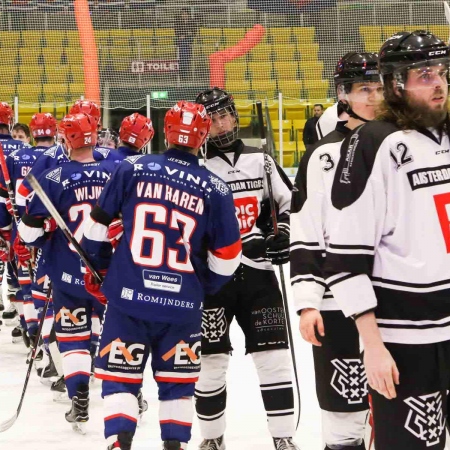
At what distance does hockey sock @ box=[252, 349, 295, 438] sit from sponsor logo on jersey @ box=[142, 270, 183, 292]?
24.2 inches

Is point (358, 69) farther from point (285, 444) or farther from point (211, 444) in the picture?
point (211, 444)

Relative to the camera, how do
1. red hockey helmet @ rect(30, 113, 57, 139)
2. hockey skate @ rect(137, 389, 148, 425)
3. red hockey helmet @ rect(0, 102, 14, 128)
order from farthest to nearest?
red hockey helmet @ rect(0, 102, 14, 128) < red hockey helmet @ rect(30, 113, 57, 139) < hockey skate @ rect(137, 389, 148, 425)

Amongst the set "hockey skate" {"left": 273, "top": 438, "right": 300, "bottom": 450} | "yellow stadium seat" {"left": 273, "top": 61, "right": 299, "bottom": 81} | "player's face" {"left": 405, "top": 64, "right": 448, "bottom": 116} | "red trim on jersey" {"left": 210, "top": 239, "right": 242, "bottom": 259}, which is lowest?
"hockey skate" {"left": 273, "top": 438, "right": 300, "bottom": 450}

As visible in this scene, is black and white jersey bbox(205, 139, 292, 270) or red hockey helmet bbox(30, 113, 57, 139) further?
red hockey helmet bbox(30, 113, 57, 139)

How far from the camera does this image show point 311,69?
416 inches

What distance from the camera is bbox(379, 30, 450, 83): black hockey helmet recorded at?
1.73 metres

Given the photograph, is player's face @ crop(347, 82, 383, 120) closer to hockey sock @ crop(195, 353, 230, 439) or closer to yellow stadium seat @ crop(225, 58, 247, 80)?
hockey sock @ crop(195, 353, 230, 439)

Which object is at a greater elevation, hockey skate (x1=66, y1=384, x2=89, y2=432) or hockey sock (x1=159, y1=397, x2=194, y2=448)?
hockey sock (x1=159, y1=397, x2=194, y2=448)

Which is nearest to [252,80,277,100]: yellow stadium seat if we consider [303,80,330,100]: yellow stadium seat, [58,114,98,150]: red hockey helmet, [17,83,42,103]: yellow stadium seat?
[303,80,330,100]: yellow stadium seat

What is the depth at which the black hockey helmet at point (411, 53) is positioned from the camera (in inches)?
68.2

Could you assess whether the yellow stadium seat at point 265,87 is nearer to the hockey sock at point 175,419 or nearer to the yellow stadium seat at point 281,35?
Answer: the yellow stadium seat at point 281,35

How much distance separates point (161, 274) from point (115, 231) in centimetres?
22

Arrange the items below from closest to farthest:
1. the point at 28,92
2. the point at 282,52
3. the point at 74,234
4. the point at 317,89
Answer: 1. the point at 74,234
2. the point at 28,92
3. the point at 317,89
4. the point at 282,52

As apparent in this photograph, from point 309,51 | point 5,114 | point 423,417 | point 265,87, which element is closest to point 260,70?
point 265,87
